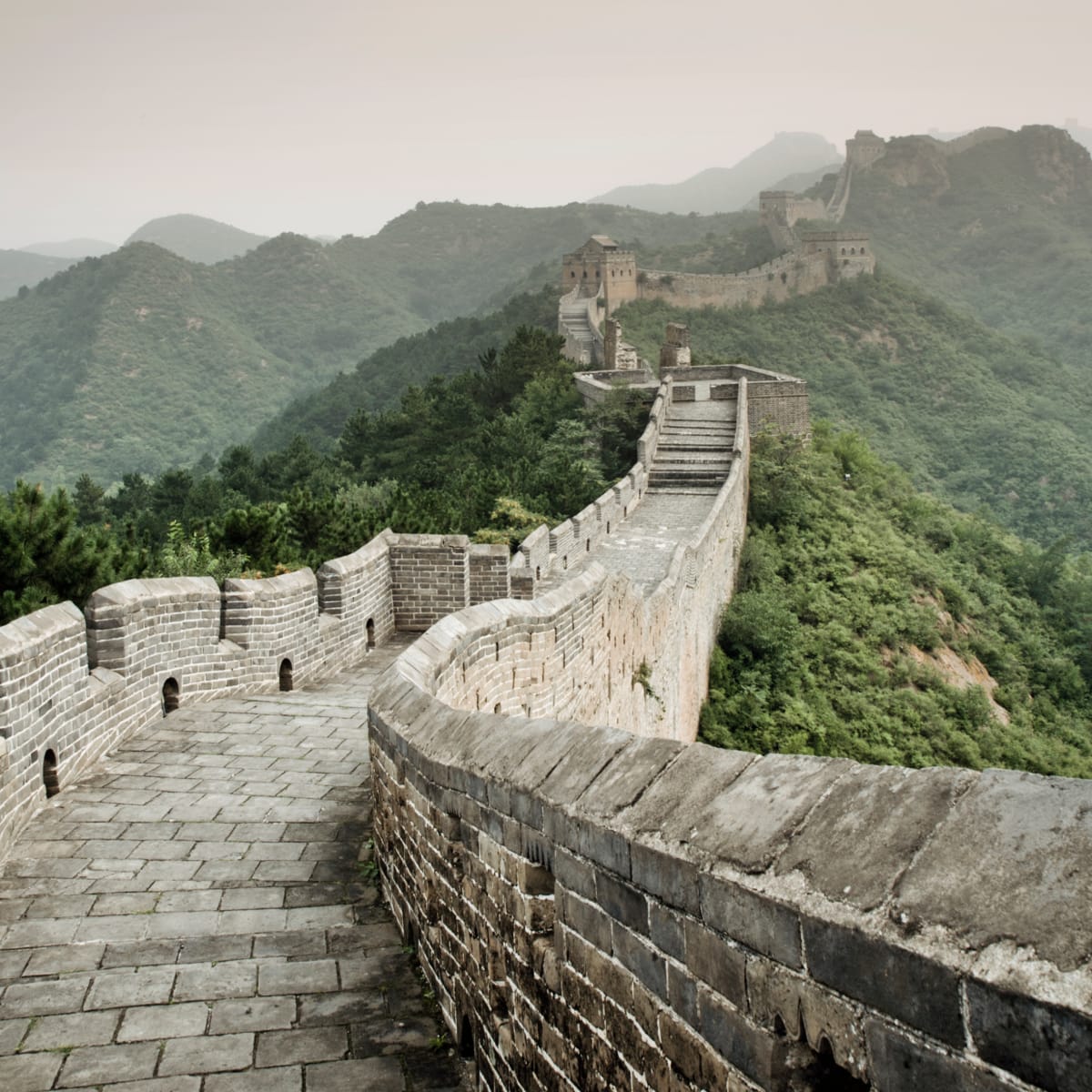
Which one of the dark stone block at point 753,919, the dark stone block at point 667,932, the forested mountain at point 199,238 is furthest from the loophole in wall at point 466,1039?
the forested mountain at point 199,238

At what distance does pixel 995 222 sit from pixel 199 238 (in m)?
130

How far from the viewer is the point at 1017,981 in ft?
5.43

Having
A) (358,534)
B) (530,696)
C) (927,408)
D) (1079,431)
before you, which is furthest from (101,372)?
(530,696)

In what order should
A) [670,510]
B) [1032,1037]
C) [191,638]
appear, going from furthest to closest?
[670,510], [191,638], [1032,1037]

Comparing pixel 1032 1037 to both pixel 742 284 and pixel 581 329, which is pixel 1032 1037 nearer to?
pixel 581 329

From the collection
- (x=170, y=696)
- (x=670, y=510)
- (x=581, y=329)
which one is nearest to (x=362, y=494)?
(x=670, y=510)

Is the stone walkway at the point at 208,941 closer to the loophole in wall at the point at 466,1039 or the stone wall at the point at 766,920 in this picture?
the loophole in wall at the point at 466,1039

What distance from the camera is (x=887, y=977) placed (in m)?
1.87

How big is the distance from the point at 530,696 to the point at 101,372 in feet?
229

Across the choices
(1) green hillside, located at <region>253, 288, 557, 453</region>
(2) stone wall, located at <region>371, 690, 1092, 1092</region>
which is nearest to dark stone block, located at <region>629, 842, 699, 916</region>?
(2) stone wall, located at <region>371, 690, 1092, 1092</region>

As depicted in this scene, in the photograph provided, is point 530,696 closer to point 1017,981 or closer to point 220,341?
point 1017,981

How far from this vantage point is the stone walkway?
393 cm

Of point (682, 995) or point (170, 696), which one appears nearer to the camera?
point (682, 995)

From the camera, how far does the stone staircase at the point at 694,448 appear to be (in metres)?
25.5
